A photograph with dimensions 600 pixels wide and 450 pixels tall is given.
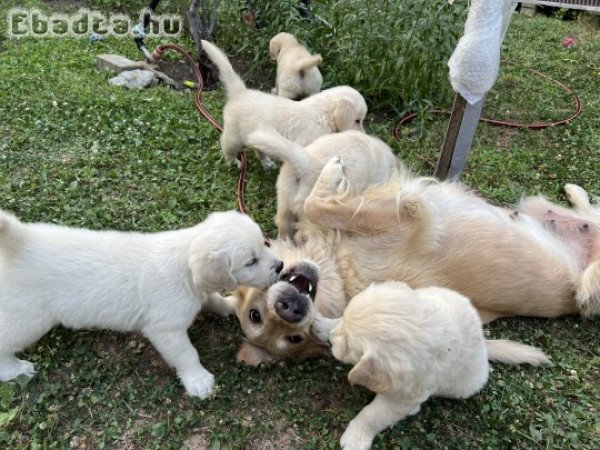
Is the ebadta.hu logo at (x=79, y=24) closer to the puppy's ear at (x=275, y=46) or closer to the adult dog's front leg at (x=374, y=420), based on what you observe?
the puppy's ear at (x=275, y=46)

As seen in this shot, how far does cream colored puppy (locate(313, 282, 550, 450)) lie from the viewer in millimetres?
2480

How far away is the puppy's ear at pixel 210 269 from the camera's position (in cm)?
268

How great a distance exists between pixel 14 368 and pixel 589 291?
372 centimetres

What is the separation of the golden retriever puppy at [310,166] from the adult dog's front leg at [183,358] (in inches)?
54.2

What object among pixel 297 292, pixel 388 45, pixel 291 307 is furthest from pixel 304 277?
pixel 388 45

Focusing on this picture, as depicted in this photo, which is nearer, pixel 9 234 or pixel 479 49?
pixel 9 234

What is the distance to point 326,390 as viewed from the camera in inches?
120

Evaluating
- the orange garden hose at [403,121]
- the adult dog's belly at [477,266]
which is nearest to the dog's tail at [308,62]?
the orange garden hose at [403,121]

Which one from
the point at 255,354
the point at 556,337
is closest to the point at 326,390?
the point at 255,354

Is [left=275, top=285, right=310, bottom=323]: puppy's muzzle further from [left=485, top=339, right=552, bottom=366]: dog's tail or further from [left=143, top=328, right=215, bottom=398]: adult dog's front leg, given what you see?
[left=485, top=339, right=552, bottom=366]: dog's tail

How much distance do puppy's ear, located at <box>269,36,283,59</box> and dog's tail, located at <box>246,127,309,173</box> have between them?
8.82ft

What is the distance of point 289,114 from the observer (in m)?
4.59

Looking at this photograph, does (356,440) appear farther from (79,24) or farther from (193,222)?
(79,24)

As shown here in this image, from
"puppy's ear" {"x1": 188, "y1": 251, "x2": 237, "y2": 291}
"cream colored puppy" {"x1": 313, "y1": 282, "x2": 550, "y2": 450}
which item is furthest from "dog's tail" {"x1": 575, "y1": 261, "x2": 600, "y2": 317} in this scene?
"puppy's ear" {"x1": 188, "y1": 251, "x2": 237, "y2": 291}
